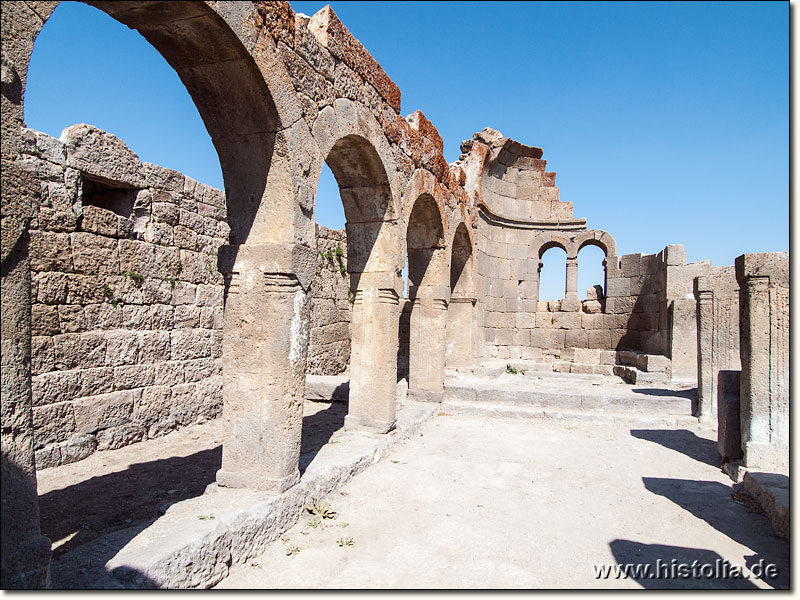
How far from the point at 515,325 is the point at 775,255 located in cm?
1001

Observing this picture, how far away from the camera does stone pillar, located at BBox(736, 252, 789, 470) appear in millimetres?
5125

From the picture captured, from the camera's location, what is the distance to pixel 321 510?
4.30 m

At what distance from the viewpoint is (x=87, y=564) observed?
2.79 meters

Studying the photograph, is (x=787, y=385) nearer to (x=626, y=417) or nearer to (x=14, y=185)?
(x=626, y=417)

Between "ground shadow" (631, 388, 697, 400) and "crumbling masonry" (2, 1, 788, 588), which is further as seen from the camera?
"ground shadow" (631, 388, 697, 400)

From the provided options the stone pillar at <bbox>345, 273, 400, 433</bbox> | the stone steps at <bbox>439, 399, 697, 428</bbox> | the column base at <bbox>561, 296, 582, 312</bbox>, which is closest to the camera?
the stone pillar at <bbox>345, 273, 400, 433</bbox>

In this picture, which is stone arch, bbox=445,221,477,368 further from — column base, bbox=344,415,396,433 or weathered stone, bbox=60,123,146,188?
weathered stone, bbox=60,123,146,188

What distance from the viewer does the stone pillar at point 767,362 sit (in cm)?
512

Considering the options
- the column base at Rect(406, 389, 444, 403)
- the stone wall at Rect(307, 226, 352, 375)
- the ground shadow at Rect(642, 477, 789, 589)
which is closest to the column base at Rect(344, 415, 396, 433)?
the column base at Rect(406, 389, 444, 403)

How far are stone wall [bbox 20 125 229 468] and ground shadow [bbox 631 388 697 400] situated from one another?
7.13m

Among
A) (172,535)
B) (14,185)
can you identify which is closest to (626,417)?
(172,535)

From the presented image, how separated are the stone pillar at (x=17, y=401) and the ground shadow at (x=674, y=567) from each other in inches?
125

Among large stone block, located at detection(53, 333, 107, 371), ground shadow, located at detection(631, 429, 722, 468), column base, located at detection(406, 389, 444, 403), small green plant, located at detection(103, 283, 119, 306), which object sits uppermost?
small green plant, located at detection(103, 283, 119, 306)

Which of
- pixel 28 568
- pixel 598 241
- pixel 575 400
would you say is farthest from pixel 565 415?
pixel 598 241
